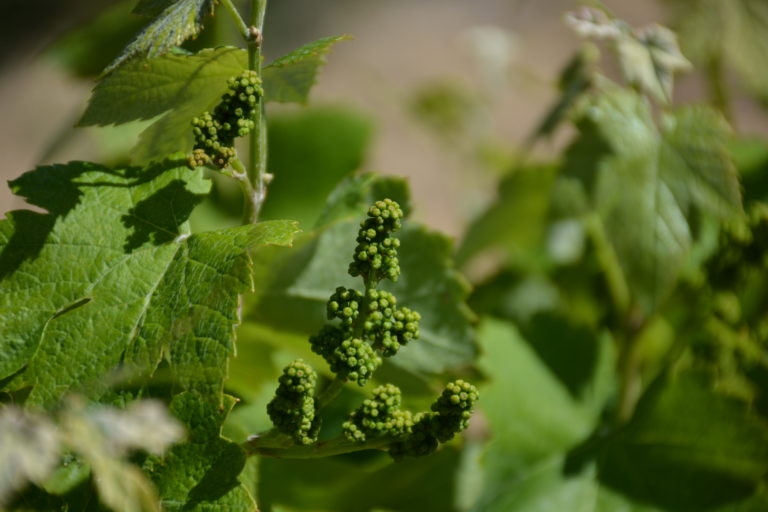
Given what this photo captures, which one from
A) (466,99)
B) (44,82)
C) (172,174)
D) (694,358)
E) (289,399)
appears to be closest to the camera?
(289,399)

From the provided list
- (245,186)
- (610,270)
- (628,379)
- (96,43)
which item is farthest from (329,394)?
(96,43)

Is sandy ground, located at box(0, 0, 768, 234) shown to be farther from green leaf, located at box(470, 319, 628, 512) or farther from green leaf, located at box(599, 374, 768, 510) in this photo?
green leaf, located at box(599, 374, 768, 510)

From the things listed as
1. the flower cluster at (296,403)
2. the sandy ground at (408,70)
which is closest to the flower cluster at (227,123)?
the flower cluster at (296,403)

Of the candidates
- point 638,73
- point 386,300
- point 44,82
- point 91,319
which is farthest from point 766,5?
point 44,82

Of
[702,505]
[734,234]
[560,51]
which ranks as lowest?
[560,51]

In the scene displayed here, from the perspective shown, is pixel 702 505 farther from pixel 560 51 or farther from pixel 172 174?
pixel 560 51

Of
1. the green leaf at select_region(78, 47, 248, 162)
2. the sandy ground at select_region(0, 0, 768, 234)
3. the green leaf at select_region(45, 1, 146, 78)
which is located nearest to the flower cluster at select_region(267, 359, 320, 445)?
the green leaf at select_region(78, 47, 248, 162)

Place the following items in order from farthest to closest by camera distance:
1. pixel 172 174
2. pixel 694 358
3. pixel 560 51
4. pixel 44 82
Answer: pixel 560 51 < pixel 44 82 < pixel 694 358 < pixel 172 174

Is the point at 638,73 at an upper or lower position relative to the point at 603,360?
upper
